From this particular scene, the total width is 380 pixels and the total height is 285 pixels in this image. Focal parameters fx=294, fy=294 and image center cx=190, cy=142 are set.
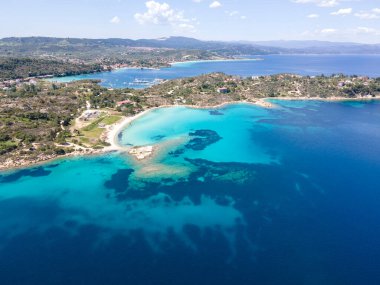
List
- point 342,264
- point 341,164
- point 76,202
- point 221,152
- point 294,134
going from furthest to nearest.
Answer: point 294,134
point 221,152
point 341,164
point 76,202
point 342,264

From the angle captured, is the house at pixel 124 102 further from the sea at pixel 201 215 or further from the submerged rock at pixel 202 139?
the submerged rock at pixel 202 139

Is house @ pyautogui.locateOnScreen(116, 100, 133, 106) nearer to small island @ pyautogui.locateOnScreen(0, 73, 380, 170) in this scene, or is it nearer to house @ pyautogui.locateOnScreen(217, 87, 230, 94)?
small island @ pyautogui.locateOnScreen(0, 73, 380, 170)

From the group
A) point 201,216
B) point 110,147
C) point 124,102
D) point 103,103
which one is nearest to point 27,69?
point 103,103

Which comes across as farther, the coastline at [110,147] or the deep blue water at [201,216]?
the coastline at [110,147]

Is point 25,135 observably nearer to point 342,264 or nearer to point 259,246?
point 259,246

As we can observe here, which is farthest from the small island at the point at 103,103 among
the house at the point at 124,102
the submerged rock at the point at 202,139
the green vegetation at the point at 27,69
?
the green vegetation at the point at 27,69

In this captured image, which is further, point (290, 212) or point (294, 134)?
point (294, 134)

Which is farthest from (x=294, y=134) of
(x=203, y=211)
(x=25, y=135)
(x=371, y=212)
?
(x=25, y=135)
